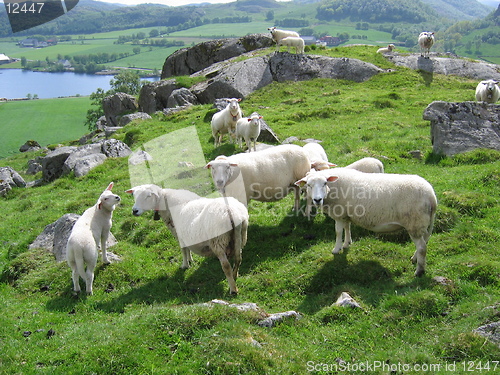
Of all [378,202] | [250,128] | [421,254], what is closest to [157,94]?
[250,128]

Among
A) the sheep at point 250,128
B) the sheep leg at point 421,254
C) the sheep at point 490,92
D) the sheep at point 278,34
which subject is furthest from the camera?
the sheep at point 278,34

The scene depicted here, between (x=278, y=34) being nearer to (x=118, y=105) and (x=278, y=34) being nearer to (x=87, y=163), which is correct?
(x=118, y=105)

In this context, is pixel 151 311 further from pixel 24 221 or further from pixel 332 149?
pixel 332 149

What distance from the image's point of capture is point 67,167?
70.4 ft

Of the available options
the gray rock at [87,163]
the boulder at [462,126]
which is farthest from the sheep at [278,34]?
the boulder at [462,126]

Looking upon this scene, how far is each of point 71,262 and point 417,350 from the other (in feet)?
24.4

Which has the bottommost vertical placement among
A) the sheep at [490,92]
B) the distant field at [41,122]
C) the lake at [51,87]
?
the lake at [51,87]

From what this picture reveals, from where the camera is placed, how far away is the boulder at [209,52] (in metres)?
43.7

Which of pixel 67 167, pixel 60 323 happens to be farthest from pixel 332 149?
pixel 67 167

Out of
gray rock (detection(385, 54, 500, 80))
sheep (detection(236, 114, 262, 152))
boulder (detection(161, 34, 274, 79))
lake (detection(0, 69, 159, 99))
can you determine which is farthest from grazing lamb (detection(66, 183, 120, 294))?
lake (detection(0, 69, 159, 99))

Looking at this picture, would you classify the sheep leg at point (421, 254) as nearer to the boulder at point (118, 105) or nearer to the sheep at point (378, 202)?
the sheep at point (378, 202)

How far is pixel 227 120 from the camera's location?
18531 millimetres

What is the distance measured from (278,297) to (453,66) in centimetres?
3230

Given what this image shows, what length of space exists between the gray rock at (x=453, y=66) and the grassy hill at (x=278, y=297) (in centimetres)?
2149
